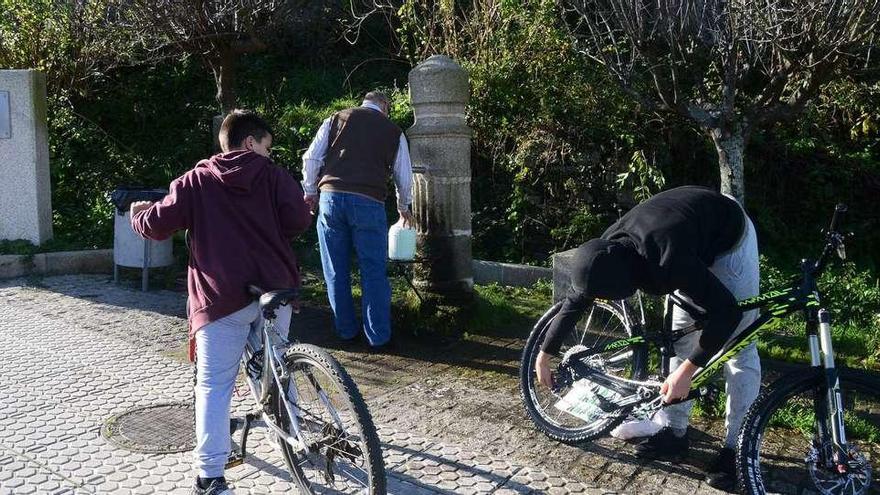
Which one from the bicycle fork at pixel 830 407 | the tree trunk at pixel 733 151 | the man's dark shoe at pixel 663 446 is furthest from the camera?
the tree trunk at pixel 733 151

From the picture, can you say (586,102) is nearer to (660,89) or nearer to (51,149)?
(660,89)

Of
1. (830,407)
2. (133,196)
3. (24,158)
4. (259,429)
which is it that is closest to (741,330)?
(830,407)

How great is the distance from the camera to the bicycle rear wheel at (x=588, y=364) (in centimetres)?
434

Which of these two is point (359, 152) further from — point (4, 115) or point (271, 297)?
point (4, 115)

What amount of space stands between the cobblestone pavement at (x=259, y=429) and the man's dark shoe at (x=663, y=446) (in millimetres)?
73

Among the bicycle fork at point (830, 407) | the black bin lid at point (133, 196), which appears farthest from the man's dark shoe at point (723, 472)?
the black bin lid at point (133, 196)

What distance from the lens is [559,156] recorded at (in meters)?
8.92

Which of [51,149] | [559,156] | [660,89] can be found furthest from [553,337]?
[51,149]

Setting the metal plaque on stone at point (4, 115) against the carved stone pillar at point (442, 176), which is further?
the metal plaque on stone at point (4, 115)

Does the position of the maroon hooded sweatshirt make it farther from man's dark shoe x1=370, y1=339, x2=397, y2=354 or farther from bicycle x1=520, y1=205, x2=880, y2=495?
man's dark shoe x1=370, y1=339, x2=397, y2=354

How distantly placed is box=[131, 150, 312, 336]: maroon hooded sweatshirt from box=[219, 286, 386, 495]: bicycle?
11cm

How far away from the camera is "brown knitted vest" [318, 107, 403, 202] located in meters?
5.93

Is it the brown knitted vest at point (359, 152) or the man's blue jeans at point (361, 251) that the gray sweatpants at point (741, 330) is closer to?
the man's blue jeans at point (361, 251)

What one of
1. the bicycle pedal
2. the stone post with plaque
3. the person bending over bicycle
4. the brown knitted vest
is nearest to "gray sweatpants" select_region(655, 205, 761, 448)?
the person bending over bicycle
